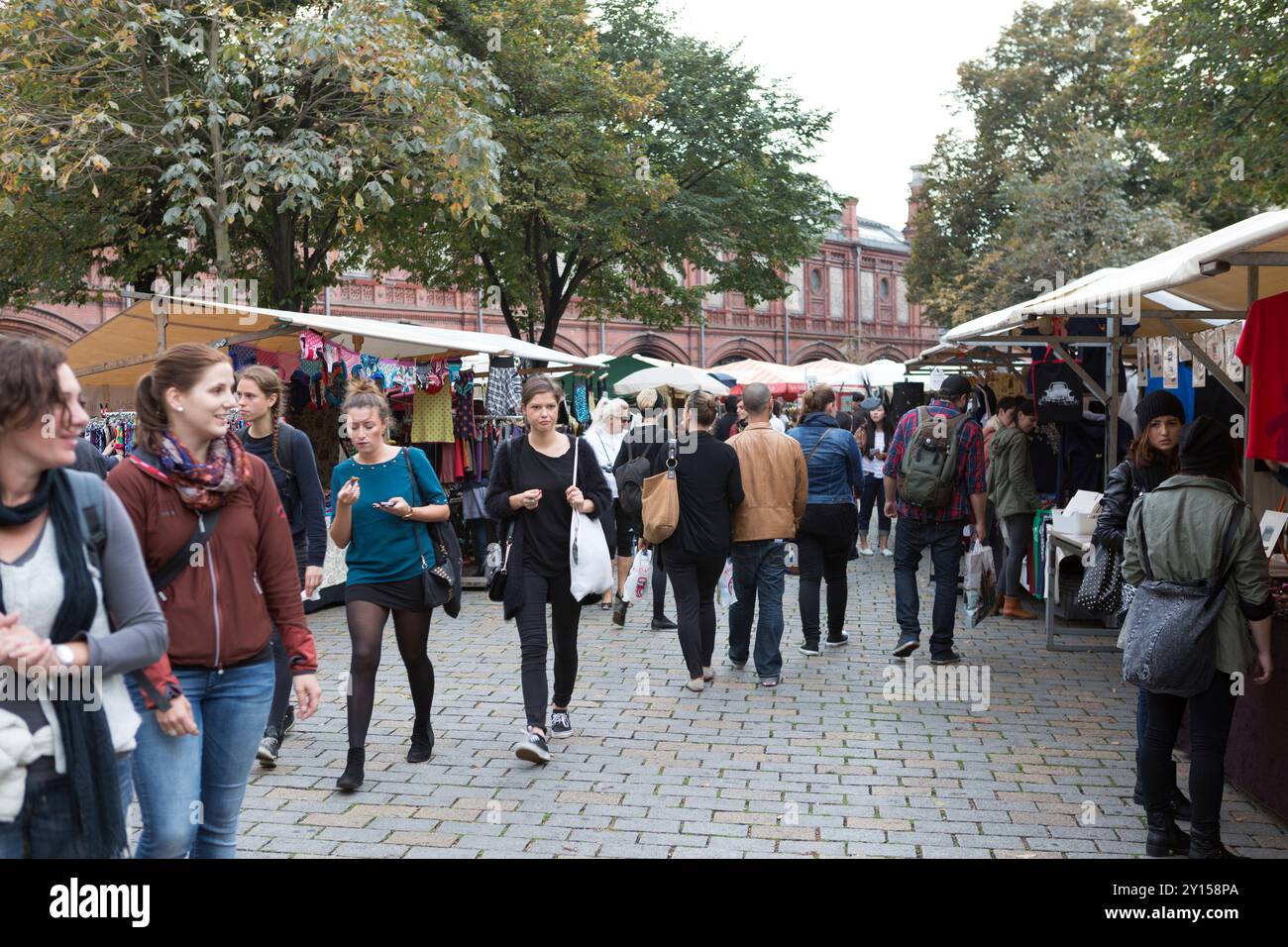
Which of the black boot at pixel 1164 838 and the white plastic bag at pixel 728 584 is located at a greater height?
the white plastic bag at pixel 728 584

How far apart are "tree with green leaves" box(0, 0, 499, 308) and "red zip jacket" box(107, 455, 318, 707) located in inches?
382

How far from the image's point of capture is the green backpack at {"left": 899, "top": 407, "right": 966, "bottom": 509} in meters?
8.22

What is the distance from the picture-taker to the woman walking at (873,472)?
15.8m

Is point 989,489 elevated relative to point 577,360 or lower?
lower

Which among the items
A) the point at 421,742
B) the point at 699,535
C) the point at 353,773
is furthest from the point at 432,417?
the point at 353,773

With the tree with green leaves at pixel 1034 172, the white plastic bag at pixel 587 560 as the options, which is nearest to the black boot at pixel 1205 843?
the white plastic bag at pixel 587 560

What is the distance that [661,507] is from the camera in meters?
7.61

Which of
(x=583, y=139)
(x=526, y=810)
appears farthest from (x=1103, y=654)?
(x=583, y=139)

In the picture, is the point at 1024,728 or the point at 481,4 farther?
the point at 481,4

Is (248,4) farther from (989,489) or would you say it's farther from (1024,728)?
(1024,728)

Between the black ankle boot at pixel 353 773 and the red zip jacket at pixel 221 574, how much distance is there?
2046mm

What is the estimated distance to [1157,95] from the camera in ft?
59.5

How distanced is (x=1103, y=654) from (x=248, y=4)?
12493mm

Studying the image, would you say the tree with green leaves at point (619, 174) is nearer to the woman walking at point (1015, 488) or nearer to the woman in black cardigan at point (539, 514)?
the woman walking at point (1015, 488)
